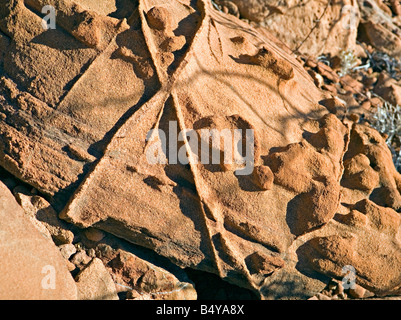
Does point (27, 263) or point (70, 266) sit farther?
point (70, 266)

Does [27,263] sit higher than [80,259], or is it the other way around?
[27,263]

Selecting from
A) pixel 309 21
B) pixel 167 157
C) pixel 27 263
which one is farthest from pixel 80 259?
pixel 309 21

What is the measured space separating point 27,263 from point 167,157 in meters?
0.98

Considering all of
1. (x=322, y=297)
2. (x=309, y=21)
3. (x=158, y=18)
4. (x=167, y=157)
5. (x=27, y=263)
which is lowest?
(x=27, y=263)

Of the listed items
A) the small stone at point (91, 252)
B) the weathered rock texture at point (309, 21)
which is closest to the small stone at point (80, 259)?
the small stone at point (91, 252)

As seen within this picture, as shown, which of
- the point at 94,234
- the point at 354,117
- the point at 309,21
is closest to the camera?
the point at 94,234

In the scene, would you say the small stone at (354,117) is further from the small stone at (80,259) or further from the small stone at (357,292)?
the small stone at (80,259)

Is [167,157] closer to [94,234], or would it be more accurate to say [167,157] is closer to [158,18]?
[94,234]

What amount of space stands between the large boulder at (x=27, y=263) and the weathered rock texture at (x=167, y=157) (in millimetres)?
207

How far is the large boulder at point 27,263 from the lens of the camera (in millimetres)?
2201

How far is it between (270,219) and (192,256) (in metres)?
0.54

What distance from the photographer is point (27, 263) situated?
2.26 meters

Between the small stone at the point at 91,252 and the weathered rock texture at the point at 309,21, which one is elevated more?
the weathered rock texture at the point at 309,21

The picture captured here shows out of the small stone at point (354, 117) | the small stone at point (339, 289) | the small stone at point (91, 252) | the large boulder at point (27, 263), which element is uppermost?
the small stone at point (354, 117)
